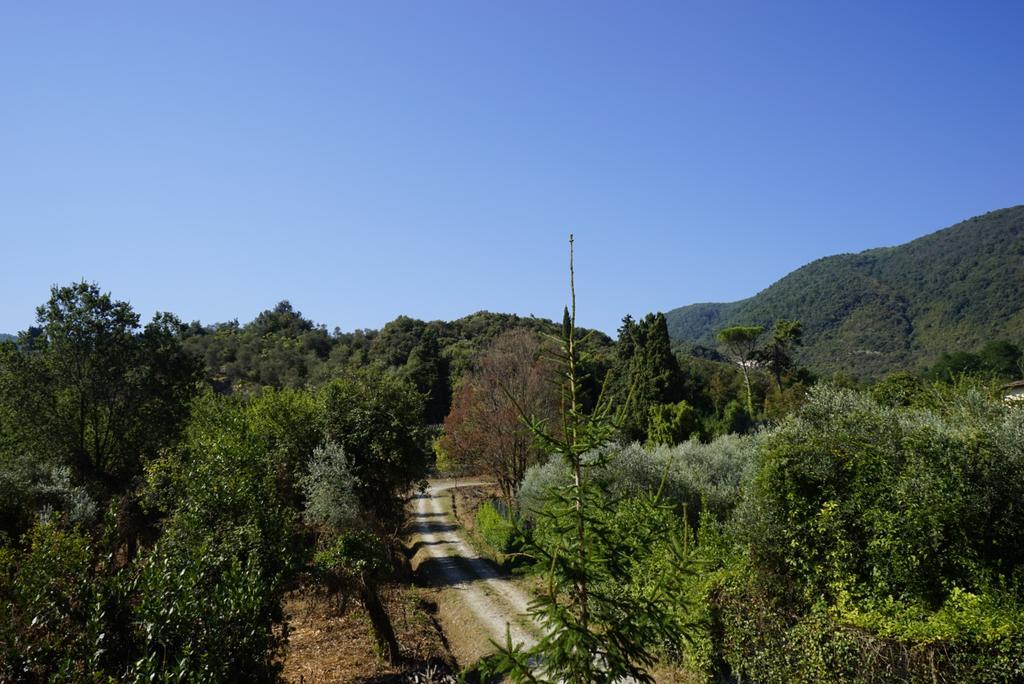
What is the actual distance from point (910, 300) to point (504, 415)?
12186cm

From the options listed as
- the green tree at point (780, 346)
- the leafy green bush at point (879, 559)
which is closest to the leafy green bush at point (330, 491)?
the leafy green bush at point (879, 559)

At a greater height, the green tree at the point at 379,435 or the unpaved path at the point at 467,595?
the green tree at the point at 379,435

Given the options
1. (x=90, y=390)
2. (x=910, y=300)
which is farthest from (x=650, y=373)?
(x=910, y=300)

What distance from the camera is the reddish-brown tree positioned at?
32938 millimetres

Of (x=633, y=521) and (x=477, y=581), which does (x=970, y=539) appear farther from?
(x=477, y=581)

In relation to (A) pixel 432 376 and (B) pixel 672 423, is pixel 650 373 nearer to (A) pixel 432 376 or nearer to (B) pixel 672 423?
(B) pixel 672 423

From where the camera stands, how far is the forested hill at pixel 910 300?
93.8 meters

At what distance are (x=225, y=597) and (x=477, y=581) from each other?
13682 millimetres

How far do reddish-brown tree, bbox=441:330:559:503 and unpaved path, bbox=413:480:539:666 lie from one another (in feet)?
14.5

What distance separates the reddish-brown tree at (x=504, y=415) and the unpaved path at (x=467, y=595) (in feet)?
14.5

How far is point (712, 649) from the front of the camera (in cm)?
1163

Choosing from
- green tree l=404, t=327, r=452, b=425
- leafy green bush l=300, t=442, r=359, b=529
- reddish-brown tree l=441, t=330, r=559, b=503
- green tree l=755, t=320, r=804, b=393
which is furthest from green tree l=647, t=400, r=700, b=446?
green tree l=404, t=327, r=452, b=425

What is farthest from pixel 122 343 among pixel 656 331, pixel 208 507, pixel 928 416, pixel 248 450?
pixel 656 331

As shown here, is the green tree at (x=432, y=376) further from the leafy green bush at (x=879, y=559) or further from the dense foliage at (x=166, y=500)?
the leafy green bush at (x=879, y=559)
